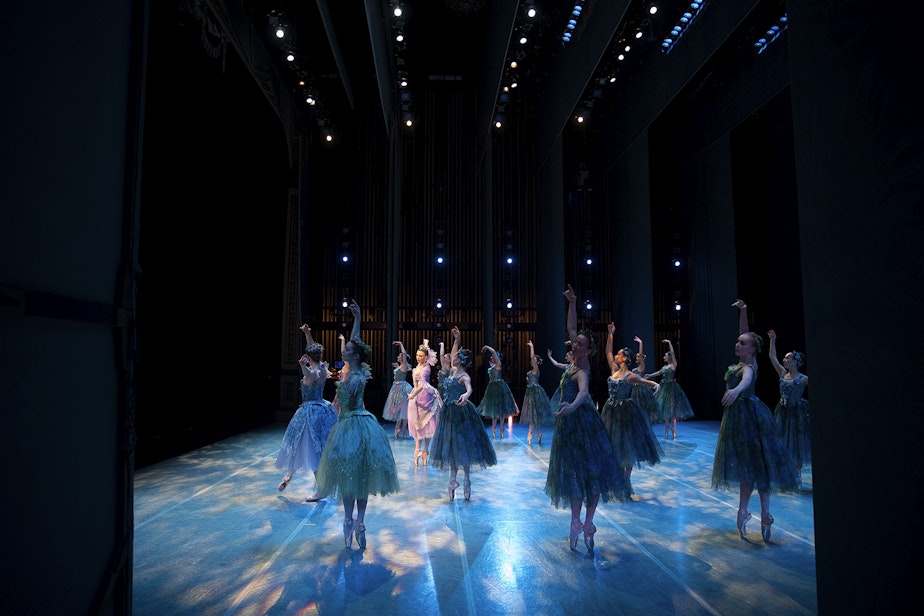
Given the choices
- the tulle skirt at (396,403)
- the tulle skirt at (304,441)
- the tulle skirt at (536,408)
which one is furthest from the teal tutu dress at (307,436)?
the tulle skirt at (536,408)

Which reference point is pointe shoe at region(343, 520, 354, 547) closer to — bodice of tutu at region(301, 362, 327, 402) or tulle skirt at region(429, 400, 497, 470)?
tulle skirt at region(429, 400, 497, 470)

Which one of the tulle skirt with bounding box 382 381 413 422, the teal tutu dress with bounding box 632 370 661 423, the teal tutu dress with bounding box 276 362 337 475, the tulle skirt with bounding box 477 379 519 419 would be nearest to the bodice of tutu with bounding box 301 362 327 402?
the teal tutu dress with bounding box 276 362 337 475

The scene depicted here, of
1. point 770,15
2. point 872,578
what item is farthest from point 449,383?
point 770,15

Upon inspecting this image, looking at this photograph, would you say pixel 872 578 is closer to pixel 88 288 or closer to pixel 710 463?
pixel 88 288

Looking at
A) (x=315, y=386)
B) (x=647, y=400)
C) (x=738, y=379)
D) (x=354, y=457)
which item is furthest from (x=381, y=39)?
(x=647, y=400)

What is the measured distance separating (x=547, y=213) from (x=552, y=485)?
32.0 feet

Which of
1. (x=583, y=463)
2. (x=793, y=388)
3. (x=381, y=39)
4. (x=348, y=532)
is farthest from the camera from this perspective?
(x=381, y=39)

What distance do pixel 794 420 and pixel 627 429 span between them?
2.47 meters

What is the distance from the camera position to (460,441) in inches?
209

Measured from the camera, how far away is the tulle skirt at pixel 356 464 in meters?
3.80

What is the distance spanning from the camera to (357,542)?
403cm

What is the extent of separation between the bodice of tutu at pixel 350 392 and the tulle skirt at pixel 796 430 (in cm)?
541

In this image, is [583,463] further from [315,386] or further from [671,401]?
[671,401]

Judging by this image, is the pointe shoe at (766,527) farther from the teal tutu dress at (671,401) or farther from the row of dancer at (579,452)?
the teal tutu dress at (671,401)
